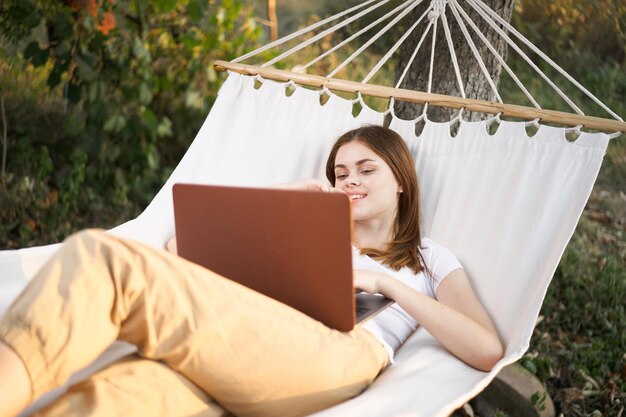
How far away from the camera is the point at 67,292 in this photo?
1.16 meters

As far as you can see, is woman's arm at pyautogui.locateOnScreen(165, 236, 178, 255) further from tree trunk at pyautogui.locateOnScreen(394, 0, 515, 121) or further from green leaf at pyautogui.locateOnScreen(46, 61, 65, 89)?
green leaf at pyautogui.locateOnScreen(46, 61, 65, 89)

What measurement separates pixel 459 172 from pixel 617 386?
2.99 feet

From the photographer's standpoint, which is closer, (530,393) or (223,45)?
(530,393)

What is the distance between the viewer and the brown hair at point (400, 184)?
190 cm

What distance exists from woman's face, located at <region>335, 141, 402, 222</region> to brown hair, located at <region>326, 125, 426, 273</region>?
0.02 meters

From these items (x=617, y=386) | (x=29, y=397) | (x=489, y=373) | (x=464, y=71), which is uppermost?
(x=464, y=71)

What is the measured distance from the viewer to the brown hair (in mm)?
1900

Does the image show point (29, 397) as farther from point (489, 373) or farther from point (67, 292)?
point (489, 373)

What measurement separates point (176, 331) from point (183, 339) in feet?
0.06

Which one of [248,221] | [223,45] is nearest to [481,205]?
[248,221]

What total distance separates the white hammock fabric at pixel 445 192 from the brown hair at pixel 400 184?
0.08 meters

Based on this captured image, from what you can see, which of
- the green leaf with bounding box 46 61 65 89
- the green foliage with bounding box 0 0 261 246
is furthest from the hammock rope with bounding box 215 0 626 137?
the green leaf with bounding box 46 61 65 89

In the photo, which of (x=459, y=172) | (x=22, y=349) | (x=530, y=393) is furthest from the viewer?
(x=530, y=393)

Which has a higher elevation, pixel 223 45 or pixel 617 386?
pixel 223 45
